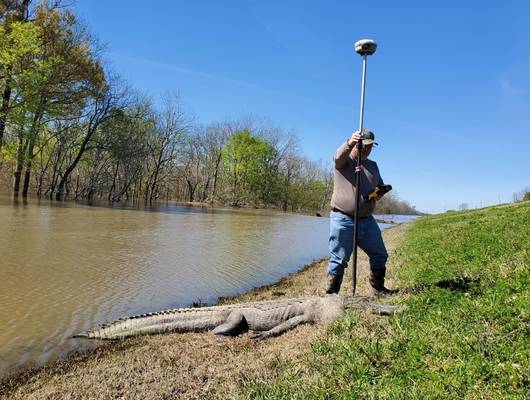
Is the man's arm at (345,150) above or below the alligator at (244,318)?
above

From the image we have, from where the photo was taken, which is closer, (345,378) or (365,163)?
(345,378)

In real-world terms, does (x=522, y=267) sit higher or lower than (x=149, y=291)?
higher

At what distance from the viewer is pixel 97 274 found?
888 cm

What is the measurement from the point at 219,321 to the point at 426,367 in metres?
3.10

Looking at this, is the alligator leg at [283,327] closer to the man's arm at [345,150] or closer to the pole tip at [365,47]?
the man's arm at [345,150]

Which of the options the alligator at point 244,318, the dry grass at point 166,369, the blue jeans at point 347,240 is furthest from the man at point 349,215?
the dry grass at point 166,369

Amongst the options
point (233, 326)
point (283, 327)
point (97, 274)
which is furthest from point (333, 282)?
point (97, 274)

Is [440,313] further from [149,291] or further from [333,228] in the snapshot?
[149,291]

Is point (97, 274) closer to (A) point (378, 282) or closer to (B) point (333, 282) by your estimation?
(B) point (333, 282)

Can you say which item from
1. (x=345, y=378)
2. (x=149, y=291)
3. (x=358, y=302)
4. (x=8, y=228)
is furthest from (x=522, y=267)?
(x=8, y=228)

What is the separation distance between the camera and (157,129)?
61.0 metres

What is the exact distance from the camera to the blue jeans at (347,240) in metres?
5.71

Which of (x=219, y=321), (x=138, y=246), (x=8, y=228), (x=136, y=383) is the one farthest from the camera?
→ (x=8, y=228)

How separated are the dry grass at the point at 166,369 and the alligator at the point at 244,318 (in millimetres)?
211
